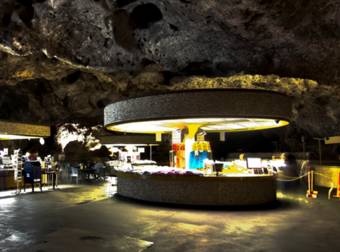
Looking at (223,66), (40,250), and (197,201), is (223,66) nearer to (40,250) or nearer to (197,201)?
(197,201)

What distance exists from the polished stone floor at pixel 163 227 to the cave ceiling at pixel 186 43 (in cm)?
614

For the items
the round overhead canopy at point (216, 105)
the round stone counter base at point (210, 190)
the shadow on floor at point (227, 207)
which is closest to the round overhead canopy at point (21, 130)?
the shadow on floor at point (227, 207)

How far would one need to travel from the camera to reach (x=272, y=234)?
6762mm

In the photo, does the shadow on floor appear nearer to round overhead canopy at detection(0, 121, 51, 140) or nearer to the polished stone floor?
the polished stone floor

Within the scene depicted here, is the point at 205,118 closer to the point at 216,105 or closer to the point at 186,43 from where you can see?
the point at 216,105

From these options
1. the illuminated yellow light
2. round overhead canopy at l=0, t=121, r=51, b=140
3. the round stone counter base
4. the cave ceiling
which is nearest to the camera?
the round stone counter base

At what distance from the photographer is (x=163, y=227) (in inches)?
289

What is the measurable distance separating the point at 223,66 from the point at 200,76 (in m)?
1.28

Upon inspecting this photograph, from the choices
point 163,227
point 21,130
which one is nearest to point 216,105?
point 163,227

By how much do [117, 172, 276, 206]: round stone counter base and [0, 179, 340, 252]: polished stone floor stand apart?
0.47m

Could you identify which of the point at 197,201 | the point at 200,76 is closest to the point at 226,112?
the point at 197,201

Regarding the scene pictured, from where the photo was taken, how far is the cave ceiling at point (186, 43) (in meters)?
12.0

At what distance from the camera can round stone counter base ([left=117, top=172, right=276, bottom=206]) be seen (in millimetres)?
9930

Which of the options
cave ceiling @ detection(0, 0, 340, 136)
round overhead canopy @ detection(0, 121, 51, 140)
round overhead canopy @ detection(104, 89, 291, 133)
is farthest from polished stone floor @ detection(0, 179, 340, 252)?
cave ceiling @ detection(0, 0, 340, 136)
